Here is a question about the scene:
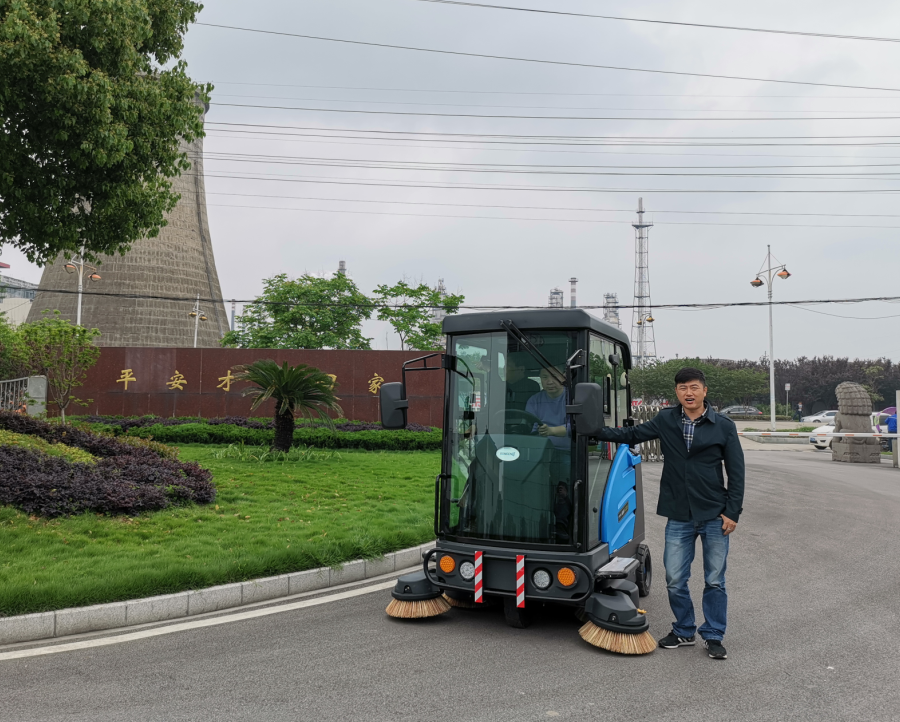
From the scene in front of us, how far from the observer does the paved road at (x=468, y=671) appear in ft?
12.3

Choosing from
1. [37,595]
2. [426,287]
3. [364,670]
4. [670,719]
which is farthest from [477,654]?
[426,287]

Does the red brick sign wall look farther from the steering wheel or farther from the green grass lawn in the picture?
the steering wheel

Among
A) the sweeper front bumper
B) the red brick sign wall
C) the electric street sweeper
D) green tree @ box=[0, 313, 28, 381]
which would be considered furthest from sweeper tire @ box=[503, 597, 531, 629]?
green tree @ box=[0, 313, 28, 381]

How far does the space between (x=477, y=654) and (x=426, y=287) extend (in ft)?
123

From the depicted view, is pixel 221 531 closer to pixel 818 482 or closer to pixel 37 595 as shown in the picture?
pixel 37 595

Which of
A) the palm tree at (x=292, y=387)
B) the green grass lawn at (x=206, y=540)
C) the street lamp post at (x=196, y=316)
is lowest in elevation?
the green grass lawn at (x=206, y=540)

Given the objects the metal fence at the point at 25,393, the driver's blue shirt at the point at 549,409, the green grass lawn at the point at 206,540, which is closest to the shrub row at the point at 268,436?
the metal fence at the point at 25,393

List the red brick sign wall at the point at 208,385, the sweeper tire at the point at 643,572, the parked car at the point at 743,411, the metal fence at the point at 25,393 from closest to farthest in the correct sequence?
1. the sweeper tire at the point at 643,572
2. the metal fence at the point at 25,393
3. the red brick sign wall at the point at 208,385
4. the parked car at the point at 743,411

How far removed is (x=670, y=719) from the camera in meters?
3.69

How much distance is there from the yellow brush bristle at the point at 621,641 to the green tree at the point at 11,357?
18100 mm

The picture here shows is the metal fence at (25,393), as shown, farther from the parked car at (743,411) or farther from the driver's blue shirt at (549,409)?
the parked car at (743,411)

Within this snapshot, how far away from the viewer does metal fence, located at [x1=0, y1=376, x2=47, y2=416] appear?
17453mm

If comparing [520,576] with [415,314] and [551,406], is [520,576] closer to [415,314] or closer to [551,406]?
[551,406]

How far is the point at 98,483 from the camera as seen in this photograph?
Result: 8281 millimetres
